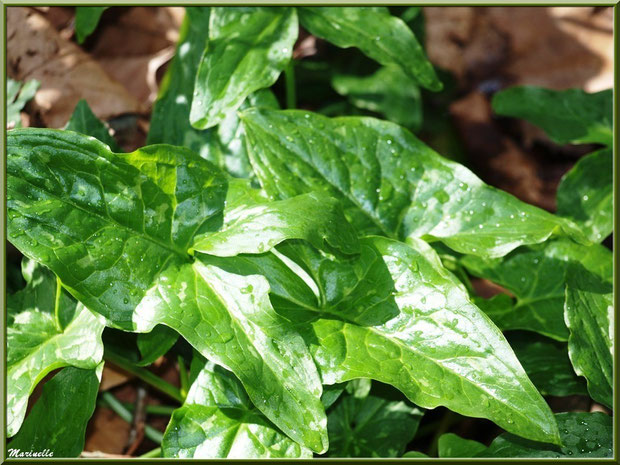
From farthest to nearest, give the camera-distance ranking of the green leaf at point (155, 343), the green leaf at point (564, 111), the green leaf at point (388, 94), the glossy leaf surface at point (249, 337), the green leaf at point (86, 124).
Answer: the green leaf at point (388, 94) → the green leaf at point (564, 111) → the green leaf at point (86, 124) → the green leaf at point (155, 343) → the glossy leaf surface at point (249, 337)

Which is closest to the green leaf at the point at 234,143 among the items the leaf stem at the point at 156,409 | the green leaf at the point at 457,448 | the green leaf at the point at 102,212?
the green leaf at the point at 102,212

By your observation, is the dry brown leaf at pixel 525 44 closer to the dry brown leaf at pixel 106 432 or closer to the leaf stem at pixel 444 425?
the leaf stem at pixel 444 425

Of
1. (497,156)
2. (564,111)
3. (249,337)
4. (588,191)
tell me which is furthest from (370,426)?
(497,156)

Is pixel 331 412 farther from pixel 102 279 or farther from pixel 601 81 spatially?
pixel 601 81

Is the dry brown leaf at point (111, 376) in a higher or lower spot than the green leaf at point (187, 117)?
lower

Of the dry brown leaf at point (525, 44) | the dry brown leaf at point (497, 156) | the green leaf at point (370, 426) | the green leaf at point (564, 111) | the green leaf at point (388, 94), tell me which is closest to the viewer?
the green leaf at point (370, 426)

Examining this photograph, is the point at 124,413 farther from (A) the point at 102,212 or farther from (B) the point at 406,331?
(B) the point at 406,331

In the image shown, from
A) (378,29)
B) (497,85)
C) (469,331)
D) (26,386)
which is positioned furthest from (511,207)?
(497,85)
